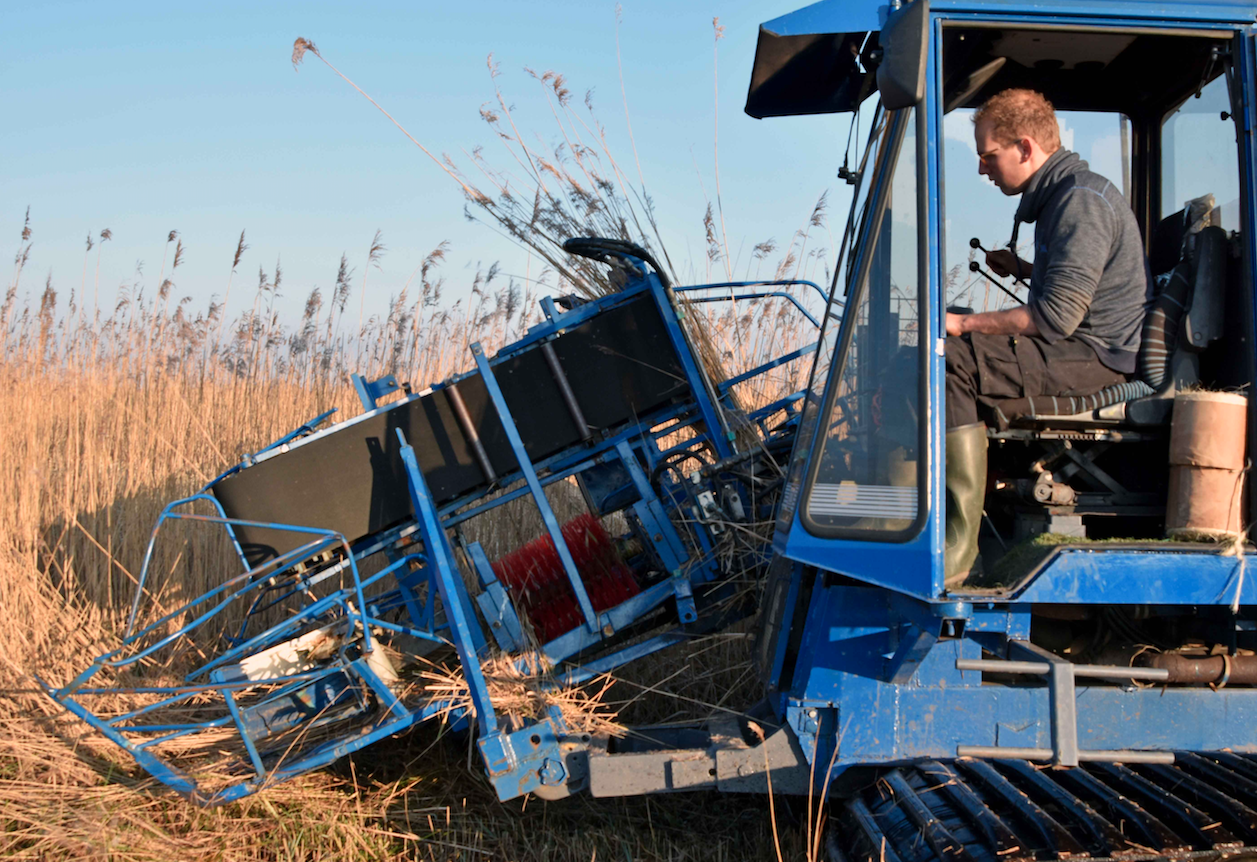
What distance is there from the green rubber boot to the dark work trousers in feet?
0.16

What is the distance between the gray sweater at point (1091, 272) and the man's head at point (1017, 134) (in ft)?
0.47

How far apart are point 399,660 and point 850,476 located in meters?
2.06

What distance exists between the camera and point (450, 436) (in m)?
3.42

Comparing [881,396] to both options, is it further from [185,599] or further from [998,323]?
[185,599]

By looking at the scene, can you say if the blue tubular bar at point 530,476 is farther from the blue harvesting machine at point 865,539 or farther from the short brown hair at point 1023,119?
the short brown hair at point 1023,119

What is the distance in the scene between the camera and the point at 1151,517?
8.65 ft

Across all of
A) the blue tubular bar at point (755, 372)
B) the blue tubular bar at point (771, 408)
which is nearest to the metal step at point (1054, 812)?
the blue tubular bar at point (771, 408)

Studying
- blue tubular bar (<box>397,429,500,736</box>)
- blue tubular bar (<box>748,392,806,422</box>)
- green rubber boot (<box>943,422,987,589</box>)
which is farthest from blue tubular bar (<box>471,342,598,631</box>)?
green rubber boot (<box>943,422,987,589</box>)

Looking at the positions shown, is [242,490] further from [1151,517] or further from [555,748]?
[1151,517]

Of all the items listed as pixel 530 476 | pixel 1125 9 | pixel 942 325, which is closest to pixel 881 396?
pixel 942 325

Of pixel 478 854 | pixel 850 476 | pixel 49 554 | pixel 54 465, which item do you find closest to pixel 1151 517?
pixel 850 476

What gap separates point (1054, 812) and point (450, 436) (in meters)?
2.36

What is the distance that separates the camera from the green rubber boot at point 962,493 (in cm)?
241

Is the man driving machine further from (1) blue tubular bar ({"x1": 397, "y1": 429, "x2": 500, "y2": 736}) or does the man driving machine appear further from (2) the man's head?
(1) blue tubular bar ({"x1": 397, "y1": 429, "x2": 500, "y2": 736})
